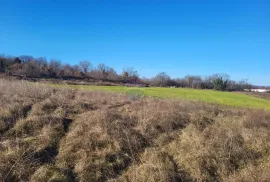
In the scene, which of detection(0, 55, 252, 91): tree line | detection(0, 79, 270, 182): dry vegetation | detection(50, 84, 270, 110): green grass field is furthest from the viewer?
detection(0, 55, 252, 91): tree line

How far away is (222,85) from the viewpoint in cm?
6222

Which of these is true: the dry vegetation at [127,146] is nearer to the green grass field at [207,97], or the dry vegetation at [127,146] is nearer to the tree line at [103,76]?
the green grass field at [207,97]

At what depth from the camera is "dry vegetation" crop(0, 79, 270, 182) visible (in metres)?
5.66

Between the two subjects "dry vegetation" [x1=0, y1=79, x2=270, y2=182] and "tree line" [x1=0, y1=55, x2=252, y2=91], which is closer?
"dry vegetation" [x1=0, y1=79, x2=270, y2=182]

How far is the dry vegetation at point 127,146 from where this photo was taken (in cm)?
566

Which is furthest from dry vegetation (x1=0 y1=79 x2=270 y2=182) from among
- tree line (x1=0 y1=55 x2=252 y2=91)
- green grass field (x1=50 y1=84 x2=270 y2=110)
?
tree line (x1=0 y1=55 x2=252 y2=91)

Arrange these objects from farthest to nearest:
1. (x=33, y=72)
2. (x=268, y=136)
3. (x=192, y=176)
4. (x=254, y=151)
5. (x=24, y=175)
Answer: (x=33, y=72), (x=268, y=136), (x=254, y=151), (x=192, y=176), (x=24, y=175)

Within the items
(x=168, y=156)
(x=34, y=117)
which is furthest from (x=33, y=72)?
(x=168, y=156)

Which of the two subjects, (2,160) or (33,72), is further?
(33,72)

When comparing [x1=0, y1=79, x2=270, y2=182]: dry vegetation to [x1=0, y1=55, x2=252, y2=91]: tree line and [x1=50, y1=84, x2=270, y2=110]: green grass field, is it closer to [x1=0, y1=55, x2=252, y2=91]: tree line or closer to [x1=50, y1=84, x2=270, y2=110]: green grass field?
[x1=50, y1=84, x2=270, y2=110]: green grass field

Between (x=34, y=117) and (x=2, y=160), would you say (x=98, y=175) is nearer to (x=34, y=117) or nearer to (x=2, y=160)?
(x=2, y=160)

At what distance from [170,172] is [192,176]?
60cm

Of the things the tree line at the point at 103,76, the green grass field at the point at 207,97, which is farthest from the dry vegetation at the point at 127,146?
the tree line at the point at 103,76

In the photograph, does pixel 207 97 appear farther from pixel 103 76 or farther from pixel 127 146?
pixel 103 76
